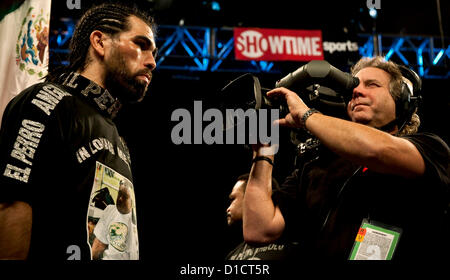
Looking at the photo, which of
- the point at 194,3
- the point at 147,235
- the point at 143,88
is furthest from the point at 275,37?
the point at 143,88

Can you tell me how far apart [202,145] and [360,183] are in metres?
4.54

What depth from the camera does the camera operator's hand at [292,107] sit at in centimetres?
140

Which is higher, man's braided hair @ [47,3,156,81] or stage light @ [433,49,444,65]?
stage light @ [433,49,444,65]

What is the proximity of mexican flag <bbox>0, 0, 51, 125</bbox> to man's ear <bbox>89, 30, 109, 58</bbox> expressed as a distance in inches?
9.7

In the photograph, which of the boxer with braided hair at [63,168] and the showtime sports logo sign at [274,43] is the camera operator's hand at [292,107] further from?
the showtime sports logo sign at [274,43]

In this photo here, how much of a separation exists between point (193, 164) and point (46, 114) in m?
4.87

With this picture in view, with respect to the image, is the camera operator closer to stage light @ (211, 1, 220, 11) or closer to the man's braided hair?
the man's braided hair

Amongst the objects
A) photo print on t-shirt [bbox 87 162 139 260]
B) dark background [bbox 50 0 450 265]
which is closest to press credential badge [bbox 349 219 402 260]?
photo print on t-shirt [bbox 87 162 139 260]

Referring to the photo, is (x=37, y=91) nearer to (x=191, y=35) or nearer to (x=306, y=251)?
(x=306, y=251)

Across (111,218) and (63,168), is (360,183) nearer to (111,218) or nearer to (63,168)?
(111,218)

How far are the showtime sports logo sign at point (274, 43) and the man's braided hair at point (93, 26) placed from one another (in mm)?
3038

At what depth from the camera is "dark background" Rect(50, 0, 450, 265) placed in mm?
4637

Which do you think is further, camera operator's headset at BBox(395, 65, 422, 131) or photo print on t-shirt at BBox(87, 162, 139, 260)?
camera operator's headset at BBox(395, 65, 422, 131)

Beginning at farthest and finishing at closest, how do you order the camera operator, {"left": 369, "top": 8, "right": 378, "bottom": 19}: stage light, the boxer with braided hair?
1. {"left": 369, "top": 8, "right": 378, "bottom": 19}: stage light
2. the camera operator
3. the boxer with braided hair
